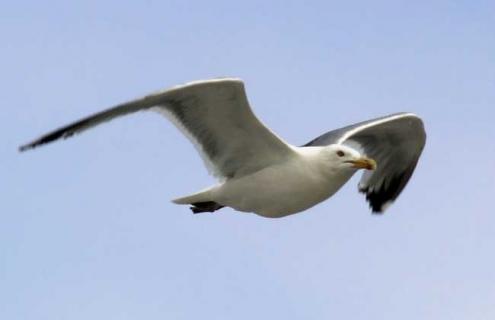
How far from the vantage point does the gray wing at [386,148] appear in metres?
15.2

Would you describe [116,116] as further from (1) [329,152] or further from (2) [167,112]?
(1) [329,152]

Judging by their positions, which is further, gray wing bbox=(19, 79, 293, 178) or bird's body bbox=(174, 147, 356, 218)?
bird's body bbox=(174, 147, 356, 218)

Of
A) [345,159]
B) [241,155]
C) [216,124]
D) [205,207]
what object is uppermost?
[216,124]

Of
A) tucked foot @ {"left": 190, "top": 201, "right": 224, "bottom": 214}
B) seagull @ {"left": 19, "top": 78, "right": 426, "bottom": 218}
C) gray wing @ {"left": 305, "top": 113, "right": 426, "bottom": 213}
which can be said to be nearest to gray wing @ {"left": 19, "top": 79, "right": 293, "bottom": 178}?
seagull @ {"left": 19, "top": 78, "right": 426, "bottom": 218}

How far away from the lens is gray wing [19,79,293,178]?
1227 centimetres

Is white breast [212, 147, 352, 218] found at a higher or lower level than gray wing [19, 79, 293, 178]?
lower

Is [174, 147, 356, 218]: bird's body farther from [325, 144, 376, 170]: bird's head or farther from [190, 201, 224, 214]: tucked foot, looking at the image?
[190, 201, 224, 214]: tucked foot

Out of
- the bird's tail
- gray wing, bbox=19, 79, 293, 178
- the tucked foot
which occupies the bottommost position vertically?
the tucked foot

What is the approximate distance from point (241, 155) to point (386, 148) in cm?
311

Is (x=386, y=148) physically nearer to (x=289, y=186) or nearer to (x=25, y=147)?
(x=289, y=186)

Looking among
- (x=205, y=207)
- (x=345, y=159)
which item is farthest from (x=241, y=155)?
(x=345, y=159)

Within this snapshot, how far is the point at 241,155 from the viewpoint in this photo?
1329 cm

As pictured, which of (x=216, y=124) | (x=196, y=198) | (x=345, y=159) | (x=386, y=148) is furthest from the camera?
(x=386, y=148)

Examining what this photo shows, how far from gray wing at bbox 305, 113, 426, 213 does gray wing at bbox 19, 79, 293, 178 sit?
168 cm
